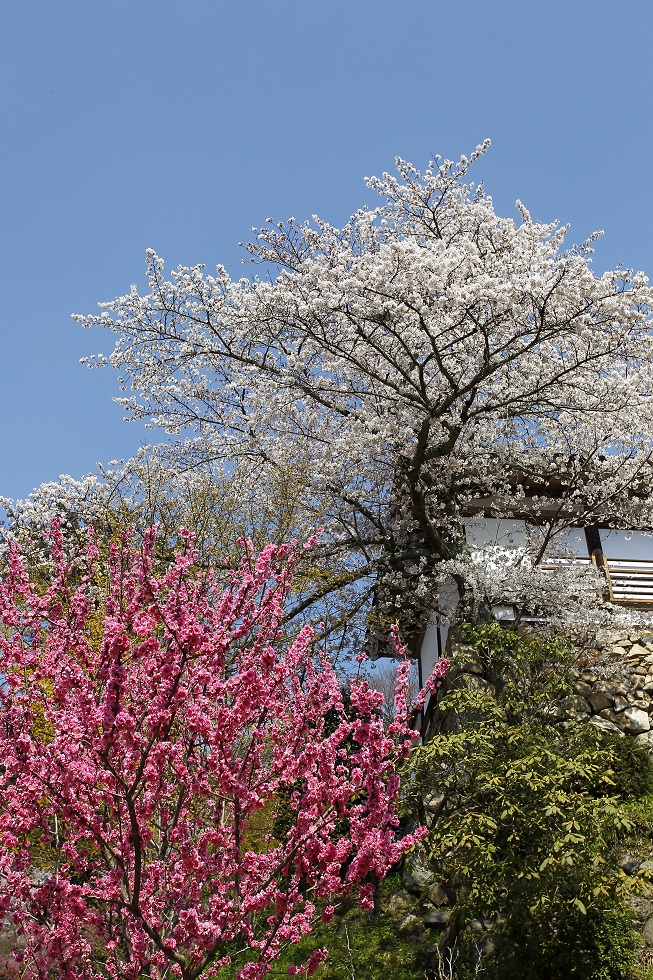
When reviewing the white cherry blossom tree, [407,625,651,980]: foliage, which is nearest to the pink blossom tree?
[407,625,651,980]: foliage

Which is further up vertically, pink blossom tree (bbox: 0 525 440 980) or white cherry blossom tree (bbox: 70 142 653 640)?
white cherry blossom tree (bbox: 70 142 653 640)

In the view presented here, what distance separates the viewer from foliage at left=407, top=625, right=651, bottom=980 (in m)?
6.36

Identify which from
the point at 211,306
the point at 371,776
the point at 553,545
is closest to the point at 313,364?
the point at 211,306

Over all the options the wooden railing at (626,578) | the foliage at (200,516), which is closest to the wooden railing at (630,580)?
the wooden railing at (626,578)

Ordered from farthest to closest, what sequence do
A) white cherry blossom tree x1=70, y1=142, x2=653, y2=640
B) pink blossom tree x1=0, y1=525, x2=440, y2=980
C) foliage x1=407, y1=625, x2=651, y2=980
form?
1. white cherry blossom tree x1=70, y1=142, x2=653, y2=640
2. foliage x1=407, y1=625, x2=651, y2=980
3. pink blossom tree x1=0, y1=525, x2=440, y2=980

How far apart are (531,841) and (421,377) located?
18.2 feet

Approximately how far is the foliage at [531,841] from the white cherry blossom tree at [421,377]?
11.6 ft

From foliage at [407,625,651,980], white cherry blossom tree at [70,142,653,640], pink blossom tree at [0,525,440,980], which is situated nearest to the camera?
pink blossom tree at [0,525,440,980]

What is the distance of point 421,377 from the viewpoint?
10.1 meters

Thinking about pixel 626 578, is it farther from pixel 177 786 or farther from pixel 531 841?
pixel 177 786

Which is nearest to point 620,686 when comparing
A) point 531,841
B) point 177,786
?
point 531,841

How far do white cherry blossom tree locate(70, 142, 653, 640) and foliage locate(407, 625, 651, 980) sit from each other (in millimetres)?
3531

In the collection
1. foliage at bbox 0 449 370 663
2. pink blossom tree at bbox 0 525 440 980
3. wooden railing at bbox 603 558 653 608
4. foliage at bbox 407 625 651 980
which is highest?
foliage at bbox 0 449 370 663

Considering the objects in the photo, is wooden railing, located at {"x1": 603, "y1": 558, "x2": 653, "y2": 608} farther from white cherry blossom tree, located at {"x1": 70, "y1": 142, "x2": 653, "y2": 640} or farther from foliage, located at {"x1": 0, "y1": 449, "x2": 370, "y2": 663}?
foliage, located at {"x1": 0, "y1": 449, "x2": 370, "y2": 663}
